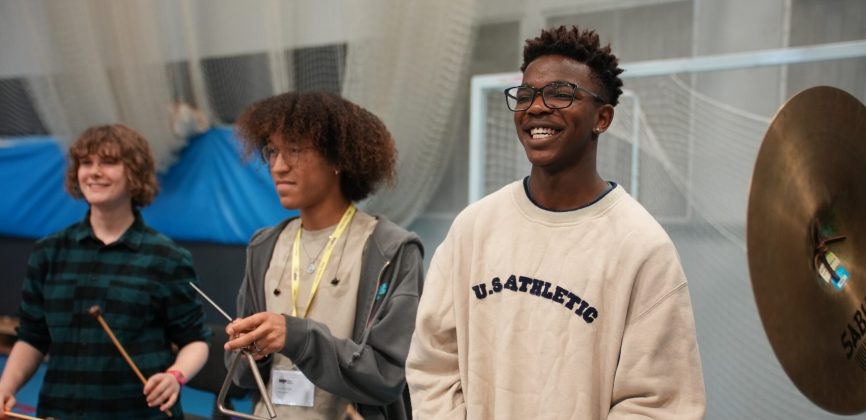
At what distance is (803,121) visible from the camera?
64.0 inches

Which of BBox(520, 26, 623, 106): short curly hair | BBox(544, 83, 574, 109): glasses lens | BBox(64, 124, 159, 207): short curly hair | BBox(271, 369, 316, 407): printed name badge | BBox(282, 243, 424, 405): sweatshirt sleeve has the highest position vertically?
BBox(520, 26, 623, 106): short curly hair

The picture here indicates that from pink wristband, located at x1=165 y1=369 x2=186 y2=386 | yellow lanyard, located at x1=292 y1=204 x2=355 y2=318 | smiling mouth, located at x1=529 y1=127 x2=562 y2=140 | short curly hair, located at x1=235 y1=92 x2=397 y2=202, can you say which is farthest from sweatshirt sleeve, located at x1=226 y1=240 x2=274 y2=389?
smiling mouth, located at x1=529 y1=127 x2=562 y2=140

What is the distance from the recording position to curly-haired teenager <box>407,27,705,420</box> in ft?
5.11

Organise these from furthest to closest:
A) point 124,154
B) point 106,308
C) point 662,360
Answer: point 124,154, point 106,308, point 662,360

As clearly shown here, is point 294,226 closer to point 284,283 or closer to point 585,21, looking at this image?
point 284,283

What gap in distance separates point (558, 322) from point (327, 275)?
884mm

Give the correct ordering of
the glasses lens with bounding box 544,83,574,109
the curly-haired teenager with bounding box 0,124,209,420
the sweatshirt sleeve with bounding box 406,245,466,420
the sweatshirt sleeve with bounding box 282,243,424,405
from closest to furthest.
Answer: the glasses lens with bounding box 544,83,574,109 < the sweatshirt sleeve with bounding box 406,245,466,420 < the sweatshirt sleeve with bounding box 282,243,424,405 < the curly-haired teenager with bounding box 0,124,209,420

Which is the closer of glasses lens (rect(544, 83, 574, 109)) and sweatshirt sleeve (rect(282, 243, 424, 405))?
glasses lens (rect(544, 83, 574, 109))

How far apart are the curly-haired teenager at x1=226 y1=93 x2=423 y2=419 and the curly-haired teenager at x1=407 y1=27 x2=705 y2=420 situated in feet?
1.18

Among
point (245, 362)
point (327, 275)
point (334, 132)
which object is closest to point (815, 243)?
point (327, 275)

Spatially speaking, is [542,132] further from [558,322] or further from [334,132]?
[334,132]

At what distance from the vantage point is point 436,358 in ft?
5.79

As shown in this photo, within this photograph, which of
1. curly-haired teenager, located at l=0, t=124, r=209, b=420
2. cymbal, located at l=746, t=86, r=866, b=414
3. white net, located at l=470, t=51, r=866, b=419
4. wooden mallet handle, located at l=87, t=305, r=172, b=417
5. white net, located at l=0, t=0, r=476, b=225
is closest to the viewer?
cymbal, located at l=746, t=86, r=866, b=414

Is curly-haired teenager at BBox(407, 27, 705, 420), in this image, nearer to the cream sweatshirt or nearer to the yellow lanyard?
the cream sweatshirt
